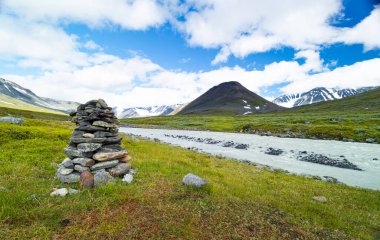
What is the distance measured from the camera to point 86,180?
12.6 meters

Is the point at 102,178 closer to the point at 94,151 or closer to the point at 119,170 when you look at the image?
the point at 119,170

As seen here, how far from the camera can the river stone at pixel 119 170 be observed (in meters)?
14.1

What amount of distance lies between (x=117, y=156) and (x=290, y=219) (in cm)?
1044

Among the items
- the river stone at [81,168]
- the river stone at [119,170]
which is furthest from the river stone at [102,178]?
the river stone at [81,168]

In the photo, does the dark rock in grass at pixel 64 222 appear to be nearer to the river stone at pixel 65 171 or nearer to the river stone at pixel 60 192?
the river stone at pixel 60 192

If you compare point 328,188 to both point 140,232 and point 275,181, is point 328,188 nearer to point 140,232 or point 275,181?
point 275,181

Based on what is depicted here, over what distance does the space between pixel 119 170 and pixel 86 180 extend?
86.9 inches

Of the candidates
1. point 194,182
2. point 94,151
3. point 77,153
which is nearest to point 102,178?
point 94,151

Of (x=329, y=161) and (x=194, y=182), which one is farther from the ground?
(x=194, y=182)

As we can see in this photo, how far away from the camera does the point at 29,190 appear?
37.9ft

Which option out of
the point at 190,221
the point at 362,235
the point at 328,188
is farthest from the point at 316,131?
the point at 190,221

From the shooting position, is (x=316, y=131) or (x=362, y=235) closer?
(x=362, y=235)

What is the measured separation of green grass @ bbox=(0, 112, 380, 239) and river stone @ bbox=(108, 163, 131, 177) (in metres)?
1.05

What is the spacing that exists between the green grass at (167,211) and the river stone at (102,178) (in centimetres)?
63
